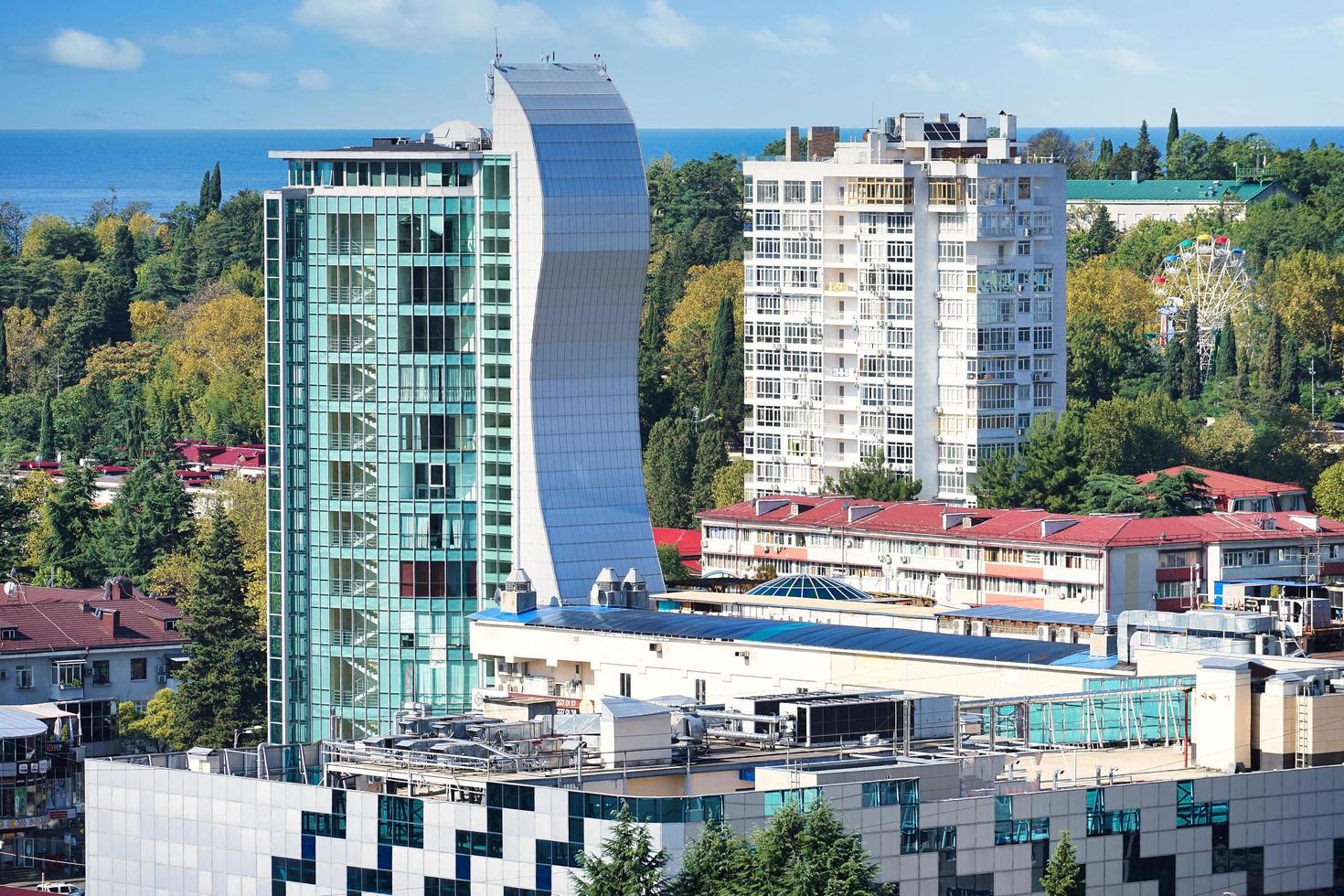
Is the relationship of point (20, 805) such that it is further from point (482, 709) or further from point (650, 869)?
point (650, 869)

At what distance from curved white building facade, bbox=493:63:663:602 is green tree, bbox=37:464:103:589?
47.3m

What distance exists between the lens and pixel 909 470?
154375 millimetres

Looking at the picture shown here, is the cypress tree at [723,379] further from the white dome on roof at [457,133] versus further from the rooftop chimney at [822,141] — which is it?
the white dome on roof at [457,133]

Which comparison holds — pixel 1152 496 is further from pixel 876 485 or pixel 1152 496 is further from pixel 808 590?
pixel 808 590

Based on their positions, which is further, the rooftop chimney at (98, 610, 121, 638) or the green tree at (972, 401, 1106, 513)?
the green tree at (972, 401, 1106, 513)

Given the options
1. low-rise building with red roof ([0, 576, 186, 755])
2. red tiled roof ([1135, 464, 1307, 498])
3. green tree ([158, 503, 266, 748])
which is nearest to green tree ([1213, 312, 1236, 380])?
red tiled roof ([1135, 464, 1307, 498])

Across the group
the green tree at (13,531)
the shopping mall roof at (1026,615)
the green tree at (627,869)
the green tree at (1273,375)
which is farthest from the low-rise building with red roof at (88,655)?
the green tree at (1273,375)

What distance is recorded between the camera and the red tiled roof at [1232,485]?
5694 inches

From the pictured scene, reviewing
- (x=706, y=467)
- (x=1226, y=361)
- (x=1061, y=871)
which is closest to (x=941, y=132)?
(x=706, y=467)

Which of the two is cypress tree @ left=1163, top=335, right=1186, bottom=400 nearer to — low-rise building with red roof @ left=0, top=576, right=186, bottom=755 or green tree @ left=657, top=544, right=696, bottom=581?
green tree @ left=657, top=544, right=696, bottom=581

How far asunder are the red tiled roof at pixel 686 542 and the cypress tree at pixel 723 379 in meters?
22.8

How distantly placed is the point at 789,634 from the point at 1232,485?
58.7 meters

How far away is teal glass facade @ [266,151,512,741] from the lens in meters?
107

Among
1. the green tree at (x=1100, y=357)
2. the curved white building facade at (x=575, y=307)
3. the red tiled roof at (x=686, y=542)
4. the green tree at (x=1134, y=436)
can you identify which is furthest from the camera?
the green tree at (x=1100, y=357)
